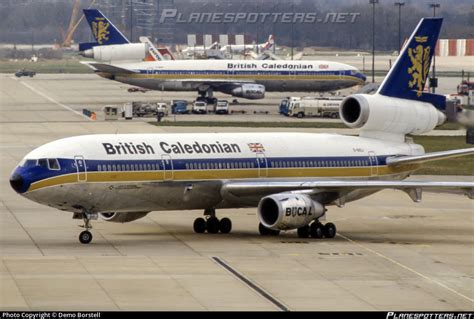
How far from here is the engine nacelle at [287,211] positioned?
47.0m

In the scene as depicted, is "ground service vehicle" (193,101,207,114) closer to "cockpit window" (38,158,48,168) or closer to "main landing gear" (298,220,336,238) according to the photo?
"main landing gear" (298,220,336,238)

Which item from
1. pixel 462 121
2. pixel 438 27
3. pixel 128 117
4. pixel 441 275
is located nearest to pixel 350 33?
pixel 128 117

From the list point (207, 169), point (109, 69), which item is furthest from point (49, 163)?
point (109, 69)

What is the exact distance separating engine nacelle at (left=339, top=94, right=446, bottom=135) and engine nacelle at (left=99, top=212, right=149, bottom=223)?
10430 millimetres

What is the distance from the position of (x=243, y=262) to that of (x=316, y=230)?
686 cm

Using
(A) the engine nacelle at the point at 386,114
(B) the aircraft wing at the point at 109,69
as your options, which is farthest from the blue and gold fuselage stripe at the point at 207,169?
(B) the aircraft wing at the point at 109,69

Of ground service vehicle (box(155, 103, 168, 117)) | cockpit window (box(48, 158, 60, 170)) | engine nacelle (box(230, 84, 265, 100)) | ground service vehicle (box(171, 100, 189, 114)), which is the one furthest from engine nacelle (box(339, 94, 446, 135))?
engine nacelle (box(230, 84, 265, 100))

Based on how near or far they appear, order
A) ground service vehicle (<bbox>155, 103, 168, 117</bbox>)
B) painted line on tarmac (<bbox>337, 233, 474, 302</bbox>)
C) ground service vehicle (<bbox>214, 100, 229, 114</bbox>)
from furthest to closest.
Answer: ground service vehicle (<bbox>214, 100, 229, 114</bbox>)
ground service vehicle (<bbox>155, 103, 168, 117</bbox>)
painted line on tarmac (<bbox>337, 233, 474, 302</bbox>)

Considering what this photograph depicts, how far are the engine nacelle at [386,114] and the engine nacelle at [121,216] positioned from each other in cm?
1043

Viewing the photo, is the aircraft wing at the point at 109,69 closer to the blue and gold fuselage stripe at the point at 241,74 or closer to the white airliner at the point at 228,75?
the white airliner at the point at 228,75

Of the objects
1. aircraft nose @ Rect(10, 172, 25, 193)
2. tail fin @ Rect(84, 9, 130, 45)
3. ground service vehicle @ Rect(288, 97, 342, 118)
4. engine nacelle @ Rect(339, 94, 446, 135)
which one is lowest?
ground service vehicle @ Rect(288, 97, 342, 118)

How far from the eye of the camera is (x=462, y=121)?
69.9m

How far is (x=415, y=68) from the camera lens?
55.0 meters

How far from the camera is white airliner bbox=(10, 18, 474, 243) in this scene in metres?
45.7
